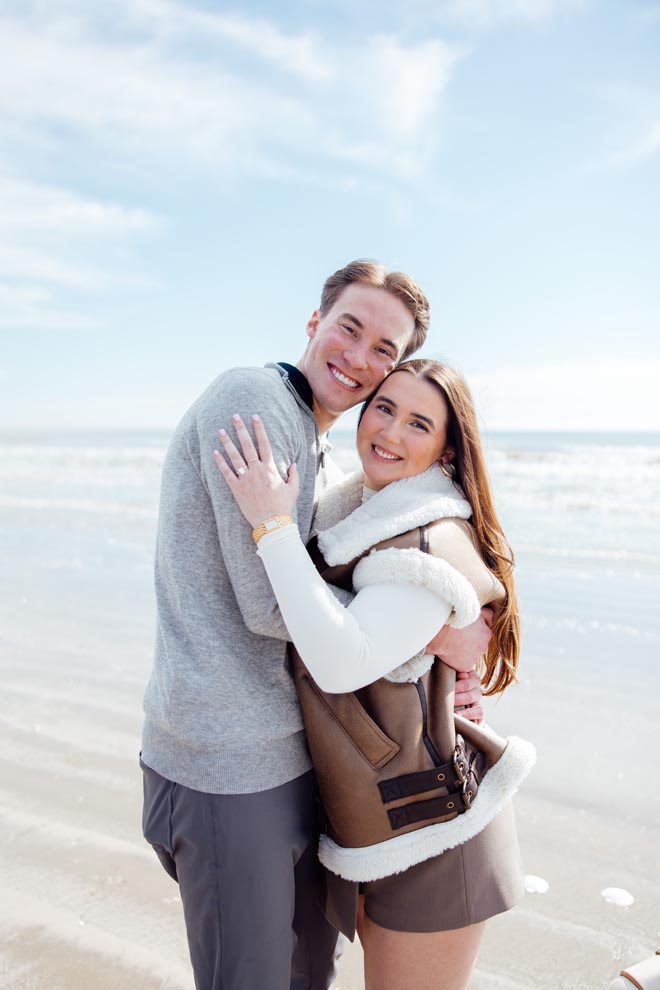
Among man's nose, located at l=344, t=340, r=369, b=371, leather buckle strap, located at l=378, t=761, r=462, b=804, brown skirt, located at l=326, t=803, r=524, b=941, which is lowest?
brown skirt, located at l=326, t=803, r=524, b=941

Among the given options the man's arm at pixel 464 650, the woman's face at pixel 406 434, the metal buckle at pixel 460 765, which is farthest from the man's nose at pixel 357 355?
the metal buckle at pixel 460 765

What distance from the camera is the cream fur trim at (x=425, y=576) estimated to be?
1.78m

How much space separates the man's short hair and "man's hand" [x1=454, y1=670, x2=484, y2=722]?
102cm

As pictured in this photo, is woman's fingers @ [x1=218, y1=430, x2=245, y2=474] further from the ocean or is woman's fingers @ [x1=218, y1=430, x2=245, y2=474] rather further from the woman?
the ocean

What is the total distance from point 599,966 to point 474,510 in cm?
186

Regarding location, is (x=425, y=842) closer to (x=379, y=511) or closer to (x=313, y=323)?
(x=379, y=511)

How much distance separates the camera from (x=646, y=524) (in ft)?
39.0

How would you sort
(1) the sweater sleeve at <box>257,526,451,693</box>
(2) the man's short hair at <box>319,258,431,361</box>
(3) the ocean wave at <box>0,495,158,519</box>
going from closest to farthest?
1. (1) the sweater sleeve at <box>257,526,451,693</box>
2. (2) the man's short hair at <box>319,258,431,361</box>
3. (3) the ocean wave at <box>0,495,158,519</box>

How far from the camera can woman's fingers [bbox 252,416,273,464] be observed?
6.06 ft

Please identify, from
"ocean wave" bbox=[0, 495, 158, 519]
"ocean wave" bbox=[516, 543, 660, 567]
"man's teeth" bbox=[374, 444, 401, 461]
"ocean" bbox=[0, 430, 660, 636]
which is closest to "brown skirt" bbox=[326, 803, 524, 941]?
"man's teeth" bbox=[374, 444, 401, 461]

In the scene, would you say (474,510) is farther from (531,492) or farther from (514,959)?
(531,492)

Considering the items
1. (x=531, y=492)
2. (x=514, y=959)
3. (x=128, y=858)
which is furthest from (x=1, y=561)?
(x=531, y=492)

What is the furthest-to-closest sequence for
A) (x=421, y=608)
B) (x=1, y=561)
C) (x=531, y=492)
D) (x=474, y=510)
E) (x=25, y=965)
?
1. (x=531, y=492)
2. (x=1, y=561)
3. (x=25, y=965)
4. (x=474, y=510)
5. (x=421, y=608)

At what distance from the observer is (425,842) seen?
187 cm
